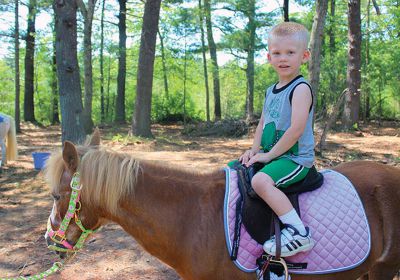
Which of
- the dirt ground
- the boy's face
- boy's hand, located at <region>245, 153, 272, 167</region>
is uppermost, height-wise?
the boy's face

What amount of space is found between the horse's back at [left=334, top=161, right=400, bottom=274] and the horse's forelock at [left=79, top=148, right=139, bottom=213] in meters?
1.42

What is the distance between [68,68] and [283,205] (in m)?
6.01

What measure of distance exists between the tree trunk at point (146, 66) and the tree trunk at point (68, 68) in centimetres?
480

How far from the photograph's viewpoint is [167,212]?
2.06 m

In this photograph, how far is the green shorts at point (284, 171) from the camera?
2.03 meters

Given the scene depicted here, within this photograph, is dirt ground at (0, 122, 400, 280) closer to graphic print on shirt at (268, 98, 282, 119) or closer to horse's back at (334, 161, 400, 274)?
graphic print on shirt at (268, 98, 282, 119)

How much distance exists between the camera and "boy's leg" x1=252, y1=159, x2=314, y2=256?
1.93 metres

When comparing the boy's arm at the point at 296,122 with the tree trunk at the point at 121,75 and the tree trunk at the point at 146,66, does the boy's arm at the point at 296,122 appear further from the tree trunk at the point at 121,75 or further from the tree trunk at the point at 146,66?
the tree trunk at the point at 121,75

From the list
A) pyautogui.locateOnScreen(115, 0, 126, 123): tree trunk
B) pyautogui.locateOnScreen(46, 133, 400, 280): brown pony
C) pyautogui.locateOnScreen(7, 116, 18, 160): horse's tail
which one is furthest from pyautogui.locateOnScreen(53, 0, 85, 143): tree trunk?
pyautogui.locateOnScreen(115, 0, 126, 123): tree trunk

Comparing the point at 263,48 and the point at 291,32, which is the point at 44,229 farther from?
the point at 263,48

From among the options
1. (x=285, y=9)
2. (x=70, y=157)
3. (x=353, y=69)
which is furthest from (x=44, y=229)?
(x=285, y=9)

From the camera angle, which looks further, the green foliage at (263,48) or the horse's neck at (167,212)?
the green foliage at (263,48)

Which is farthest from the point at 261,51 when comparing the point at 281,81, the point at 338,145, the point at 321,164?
the point at 281,81

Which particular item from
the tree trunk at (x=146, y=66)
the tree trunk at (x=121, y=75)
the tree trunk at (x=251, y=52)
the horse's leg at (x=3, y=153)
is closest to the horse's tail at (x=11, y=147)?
the horse's leg at (x=3, y=153)
